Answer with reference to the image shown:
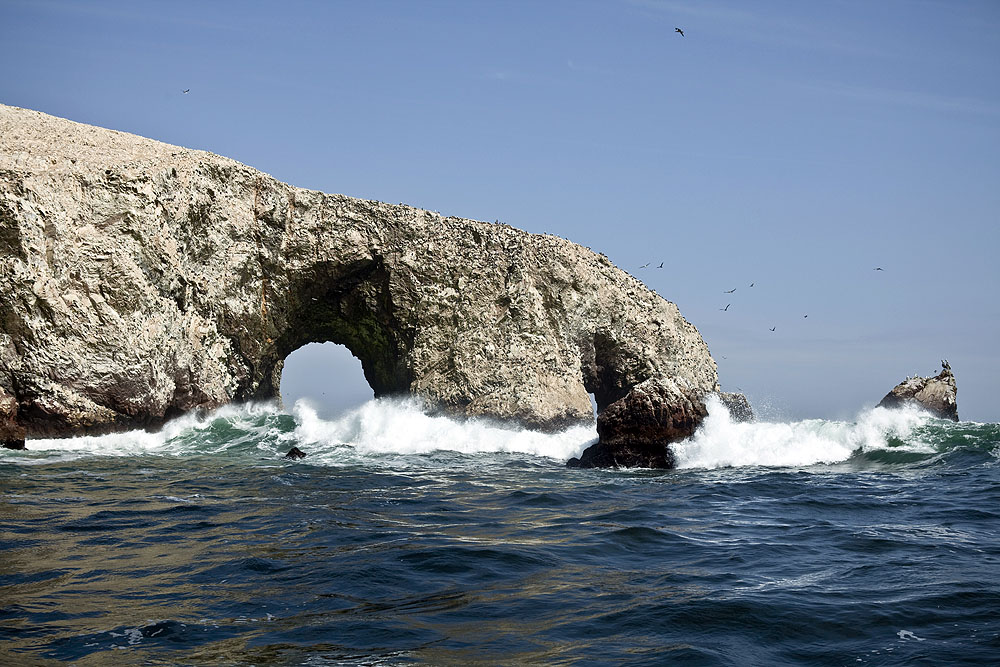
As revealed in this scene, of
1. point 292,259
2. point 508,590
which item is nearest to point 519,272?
point 292,259

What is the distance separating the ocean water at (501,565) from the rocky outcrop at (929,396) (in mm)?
12238

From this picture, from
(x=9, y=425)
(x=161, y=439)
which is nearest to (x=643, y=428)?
(x=161, y=439)

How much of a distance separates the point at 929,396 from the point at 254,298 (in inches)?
1085

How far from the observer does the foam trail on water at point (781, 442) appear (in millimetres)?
20219

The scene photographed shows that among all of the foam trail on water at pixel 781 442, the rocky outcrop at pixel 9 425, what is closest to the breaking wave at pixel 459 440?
the foam trail on water at pixel 781 442

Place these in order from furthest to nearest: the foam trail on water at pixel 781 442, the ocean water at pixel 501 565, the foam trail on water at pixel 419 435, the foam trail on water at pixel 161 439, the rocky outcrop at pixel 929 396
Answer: the rocky outcrop at pixel 929 396
the foam trail on water at pixel 419 435
the foam trail on water at pixel 161 439
the foam trail on water at pixel 781 442
the ocean water at pixel 501 565

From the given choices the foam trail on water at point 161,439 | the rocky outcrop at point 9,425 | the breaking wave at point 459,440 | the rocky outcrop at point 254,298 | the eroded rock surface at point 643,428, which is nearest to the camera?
the eroded rock surface at point 643,428

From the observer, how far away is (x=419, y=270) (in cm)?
3503

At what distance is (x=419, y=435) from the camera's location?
97.8ft

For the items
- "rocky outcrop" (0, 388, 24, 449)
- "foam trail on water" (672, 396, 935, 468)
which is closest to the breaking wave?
"foam trail on water" (672, 396, 935, 468)

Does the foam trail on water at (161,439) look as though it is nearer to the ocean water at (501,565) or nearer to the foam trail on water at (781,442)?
the ocean water at (501,565)

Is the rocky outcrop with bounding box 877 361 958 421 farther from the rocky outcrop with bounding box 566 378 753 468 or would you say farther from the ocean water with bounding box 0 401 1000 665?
the rocky outcrop with bounding box 566 378 753 468

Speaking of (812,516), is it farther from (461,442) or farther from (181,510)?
(461,442)

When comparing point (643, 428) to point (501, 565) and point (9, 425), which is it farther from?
point (9, 425)
